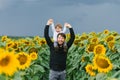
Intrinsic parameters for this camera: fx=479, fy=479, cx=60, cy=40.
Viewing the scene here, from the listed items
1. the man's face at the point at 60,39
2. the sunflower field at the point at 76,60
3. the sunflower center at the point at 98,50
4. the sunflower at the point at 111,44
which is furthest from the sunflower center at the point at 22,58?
the sunflower at the point at 111,44

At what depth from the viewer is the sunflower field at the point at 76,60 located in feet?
14.8

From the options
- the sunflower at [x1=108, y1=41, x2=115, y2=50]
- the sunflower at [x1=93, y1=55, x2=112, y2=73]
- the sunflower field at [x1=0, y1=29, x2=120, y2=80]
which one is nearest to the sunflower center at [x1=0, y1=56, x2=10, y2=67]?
the sunflower field at [x1=0, y1=29, x2=120, y2=80]

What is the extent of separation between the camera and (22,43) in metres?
15.1

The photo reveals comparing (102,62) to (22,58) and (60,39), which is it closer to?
(22,58)

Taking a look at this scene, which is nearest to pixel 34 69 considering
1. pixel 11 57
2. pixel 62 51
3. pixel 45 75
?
pixel 62 51

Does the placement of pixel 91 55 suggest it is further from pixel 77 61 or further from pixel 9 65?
pixel 9 65

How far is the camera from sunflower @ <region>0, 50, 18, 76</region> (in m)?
4.38

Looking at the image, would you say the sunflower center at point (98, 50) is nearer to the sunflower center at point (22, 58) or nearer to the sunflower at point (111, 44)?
the sunflower at point (111, 44)

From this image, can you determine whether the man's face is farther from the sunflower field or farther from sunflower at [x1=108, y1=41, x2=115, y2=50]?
sunflower at [x1=108, y1=41, x2=115, y2=50]

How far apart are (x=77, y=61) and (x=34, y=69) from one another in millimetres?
2381

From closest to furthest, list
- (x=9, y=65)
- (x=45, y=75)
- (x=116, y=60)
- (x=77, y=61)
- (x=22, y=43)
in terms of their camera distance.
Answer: (x=9, y=65) → (x=116, y=60) → (x=77, y=61) → (x=45, y=75) → (x=22, y=43)

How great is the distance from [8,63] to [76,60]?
8.53 metres

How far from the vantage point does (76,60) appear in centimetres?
1291

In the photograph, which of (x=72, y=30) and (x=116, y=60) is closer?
(x=116, y=60)
